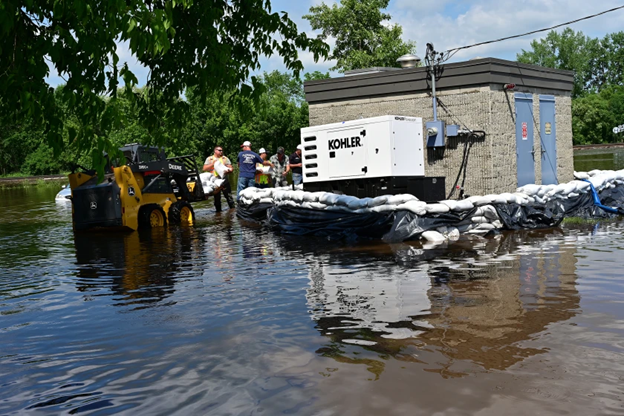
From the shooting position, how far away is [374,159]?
14062mm

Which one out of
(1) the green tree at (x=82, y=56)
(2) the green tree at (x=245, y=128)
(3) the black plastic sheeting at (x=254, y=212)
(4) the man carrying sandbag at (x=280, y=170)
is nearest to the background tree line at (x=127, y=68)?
(1) the green tree at (x=82, y=56)

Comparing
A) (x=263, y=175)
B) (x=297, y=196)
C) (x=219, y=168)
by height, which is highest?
(x=219, y=168)

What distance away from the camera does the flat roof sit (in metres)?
15.6

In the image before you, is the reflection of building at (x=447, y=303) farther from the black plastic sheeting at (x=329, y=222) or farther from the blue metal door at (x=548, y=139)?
the blue metal door at (x=548, y=139)

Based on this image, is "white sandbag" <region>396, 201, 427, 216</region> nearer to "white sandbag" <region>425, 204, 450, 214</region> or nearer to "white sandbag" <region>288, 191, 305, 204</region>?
"white sandbag" <region>425, 204, 450, 214</region>

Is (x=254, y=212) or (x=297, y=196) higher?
(x=297, y=196)

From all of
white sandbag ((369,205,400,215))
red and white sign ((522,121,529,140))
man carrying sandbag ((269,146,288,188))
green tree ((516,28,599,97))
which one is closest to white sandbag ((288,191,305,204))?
white sandbag ((369,205,400,215))

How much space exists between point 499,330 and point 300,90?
101 metres

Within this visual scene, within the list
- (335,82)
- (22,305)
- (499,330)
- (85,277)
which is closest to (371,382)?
(499,330)

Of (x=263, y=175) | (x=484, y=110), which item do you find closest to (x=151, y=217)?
(x=263, y=175)

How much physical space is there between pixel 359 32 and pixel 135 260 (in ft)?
112

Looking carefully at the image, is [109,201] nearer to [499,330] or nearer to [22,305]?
[22,305]

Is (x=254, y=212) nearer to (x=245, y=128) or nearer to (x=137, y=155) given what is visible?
(x=137, y=155)

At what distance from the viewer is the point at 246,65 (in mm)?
9094
